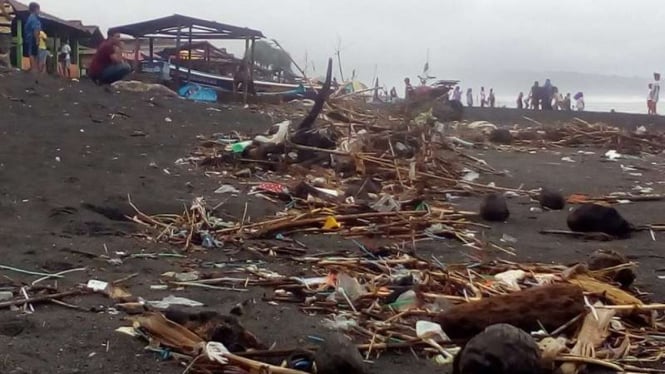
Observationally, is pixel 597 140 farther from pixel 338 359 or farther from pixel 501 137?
pixel 338 359

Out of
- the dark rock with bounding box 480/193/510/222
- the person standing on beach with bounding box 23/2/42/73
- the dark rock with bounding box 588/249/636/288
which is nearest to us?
the dark rock with bounding box 588/249/636/288

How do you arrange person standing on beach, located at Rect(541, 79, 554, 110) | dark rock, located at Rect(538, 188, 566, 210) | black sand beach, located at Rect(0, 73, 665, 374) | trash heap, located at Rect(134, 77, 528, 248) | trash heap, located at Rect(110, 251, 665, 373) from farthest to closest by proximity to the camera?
1. person standing on beach, located at Rect(541, 79, 554, 110)
2. dark rock, located at Rect(538, 188, 566, 210)
3. trash heap, located at Rect(134, 77, 528, 248)
4. black sand beach, located at Rect(0, 73, 665, 374)
5. trash heap, located at Rect(110, 251, 665, 373)

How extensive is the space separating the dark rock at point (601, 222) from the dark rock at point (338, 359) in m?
3.90

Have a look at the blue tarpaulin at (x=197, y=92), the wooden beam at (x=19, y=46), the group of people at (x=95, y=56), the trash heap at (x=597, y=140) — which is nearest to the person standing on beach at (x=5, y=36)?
the group of people at (x=95, y=56)

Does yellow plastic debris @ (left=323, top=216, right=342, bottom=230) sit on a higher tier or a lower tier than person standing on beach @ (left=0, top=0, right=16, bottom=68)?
lower

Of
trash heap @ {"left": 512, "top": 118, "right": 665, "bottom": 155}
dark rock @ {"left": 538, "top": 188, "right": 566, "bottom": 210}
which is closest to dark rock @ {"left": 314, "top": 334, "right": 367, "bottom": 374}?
dark rock @ {"left": 538, "top": 188, "right": 566, "bottom": 210}

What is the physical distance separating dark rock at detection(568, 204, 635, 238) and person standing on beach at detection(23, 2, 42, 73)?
39.4 ft

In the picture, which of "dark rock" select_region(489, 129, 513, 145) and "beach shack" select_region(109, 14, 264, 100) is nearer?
"dark rock" select_region(489, 129, 513, 145)

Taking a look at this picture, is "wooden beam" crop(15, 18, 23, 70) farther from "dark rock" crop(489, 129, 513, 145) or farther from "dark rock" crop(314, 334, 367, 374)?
"dark rock" crop(314, 334, 367, 374)

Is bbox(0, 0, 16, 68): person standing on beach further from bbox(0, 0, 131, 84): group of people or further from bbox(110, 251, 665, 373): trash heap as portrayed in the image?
bbox(110, 251, 665, 373): trash heap

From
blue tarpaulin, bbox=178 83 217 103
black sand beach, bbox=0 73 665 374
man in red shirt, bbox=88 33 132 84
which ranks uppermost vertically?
man in red shirt, bbox=88 33 132 84

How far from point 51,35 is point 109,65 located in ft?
41.1

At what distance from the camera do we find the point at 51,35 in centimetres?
2741

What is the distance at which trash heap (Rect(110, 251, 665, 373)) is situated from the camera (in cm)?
345
